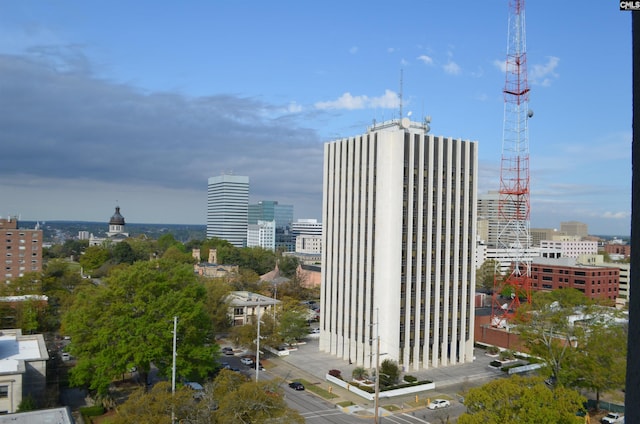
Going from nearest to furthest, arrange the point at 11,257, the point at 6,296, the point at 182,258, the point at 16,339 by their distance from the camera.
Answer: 1. the point at 16,339
2. the point at 6,296
3. the point at 11,257
4. the point at 182,258

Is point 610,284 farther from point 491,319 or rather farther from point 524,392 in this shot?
point 524,392

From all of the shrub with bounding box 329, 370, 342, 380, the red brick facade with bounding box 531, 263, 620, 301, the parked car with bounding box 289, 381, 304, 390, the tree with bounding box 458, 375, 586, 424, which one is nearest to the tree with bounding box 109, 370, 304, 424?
the tree with bounding box 458, 375, 586, 424

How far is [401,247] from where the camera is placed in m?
55.2

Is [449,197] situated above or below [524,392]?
above

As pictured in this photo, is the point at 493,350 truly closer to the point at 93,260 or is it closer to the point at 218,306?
the point at 218,306

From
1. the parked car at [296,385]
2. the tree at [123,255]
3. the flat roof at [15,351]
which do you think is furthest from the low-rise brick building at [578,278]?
the tree at [123,255]

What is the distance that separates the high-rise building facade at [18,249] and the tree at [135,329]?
234 feet

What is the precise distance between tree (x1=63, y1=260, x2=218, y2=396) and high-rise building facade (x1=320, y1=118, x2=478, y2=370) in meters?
18.5

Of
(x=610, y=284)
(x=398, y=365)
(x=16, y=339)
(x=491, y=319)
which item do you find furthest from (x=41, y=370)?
(x=610, y=284)

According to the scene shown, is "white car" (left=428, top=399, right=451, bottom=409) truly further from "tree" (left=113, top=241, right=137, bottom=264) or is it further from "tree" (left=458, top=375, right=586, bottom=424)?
"tree" (left=113, top=241, right=137, bottom=264)

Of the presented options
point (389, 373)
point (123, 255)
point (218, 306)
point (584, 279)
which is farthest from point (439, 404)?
point (123, 255)

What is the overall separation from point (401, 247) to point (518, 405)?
86.4 ft

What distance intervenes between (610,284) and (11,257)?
124 m

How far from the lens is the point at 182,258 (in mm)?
133375
